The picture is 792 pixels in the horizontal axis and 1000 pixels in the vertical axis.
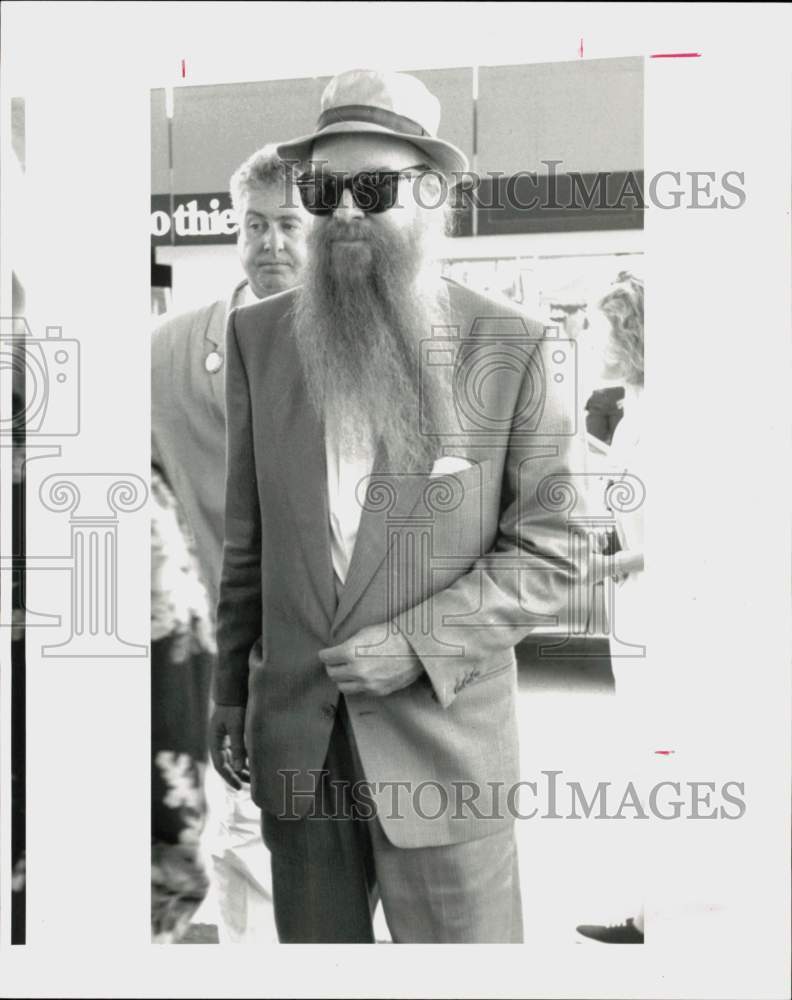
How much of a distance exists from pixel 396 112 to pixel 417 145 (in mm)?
78

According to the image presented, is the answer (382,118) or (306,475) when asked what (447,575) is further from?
(382,118)

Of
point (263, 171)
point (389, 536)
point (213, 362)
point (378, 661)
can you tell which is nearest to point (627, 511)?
point (389, 536)

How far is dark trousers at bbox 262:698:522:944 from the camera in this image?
7.52 feet

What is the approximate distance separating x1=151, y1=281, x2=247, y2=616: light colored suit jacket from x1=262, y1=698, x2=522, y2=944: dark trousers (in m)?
0.45

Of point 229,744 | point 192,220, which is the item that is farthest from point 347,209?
point 229,744

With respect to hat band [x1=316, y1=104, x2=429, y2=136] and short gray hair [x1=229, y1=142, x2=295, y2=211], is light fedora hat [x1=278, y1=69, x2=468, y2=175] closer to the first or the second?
hat band [x1=316, y1=104, x2=429, y2=136]

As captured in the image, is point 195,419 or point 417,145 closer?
point 417,145

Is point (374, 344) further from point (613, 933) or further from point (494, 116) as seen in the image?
point (613, 933)

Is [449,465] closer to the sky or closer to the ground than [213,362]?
closer to the ground

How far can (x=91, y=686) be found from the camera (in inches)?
95.2

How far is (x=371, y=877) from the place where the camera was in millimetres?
2330

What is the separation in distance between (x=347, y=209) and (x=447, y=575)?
29.6 inches

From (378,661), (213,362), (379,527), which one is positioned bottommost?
(378,661)

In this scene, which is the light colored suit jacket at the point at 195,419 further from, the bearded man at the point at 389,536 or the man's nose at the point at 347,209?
the man's nose at the point at 347,209
